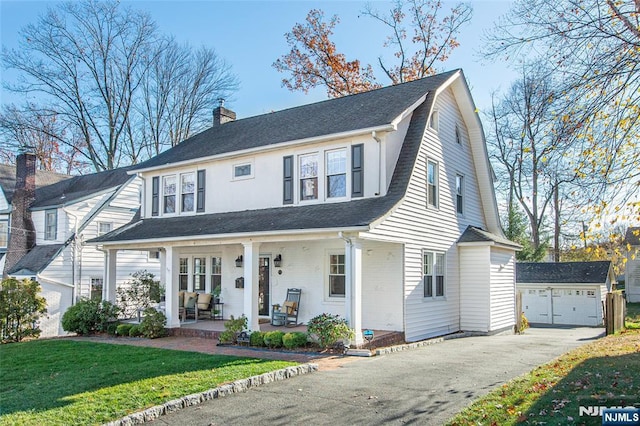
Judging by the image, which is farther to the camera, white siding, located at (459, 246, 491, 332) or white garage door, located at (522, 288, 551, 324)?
white garage door, located at (522, 288, 551, 324)

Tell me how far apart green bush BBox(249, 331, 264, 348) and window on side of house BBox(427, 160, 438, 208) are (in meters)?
6.33

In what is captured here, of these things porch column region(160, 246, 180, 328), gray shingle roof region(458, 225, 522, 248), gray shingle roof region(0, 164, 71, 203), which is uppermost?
gray shingle roof region(0, 164, 71, 203)

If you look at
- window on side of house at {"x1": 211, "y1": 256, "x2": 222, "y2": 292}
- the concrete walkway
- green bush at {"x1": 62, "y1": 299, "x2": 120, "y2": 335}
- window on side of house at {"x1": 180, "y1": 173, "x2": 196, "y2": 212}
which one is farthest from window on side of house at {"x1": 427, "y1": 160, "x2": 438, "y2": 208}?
green bush at {"x1": 62, "y1": 299, "x2": 120, "y2": 335}

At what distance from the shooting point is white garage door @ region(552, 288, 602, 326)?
26.8 metres

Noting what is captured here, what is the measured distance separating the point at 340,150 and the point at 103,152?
24.5m

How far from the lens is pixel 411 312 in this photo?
46.0 feet

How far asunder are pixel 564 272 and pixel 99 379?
25796 mm

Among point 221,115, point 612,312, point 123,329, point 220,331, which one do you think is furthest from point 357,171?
point 612,312

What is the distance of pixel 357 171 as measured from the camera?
13883 millimetres

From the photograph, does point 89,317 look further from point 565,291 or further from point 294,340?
point 565,291

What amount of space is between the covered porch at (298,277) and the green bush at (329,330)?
11.7 inches

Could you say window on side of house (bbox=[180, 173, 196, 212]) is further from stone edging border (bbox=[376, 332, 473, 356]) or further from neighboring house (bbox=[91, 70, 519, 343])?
stone edging border (bbox=[376, 332, 473, 356])

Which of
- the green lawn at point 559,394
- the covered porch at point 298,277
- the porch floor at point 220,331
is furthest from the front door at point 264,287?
the green lawn at point 559,394

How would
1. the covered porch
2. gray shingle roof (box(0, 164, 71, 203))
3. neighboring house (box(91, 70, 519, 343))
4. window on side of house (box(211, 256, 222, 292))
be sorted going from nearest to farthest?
the covered porch
neighboring house (box(91, 70, 519, 343))
window on side of house (box(211, 256, 222, 292))
gray shingle roof (box(0, 164, 71, 203))
